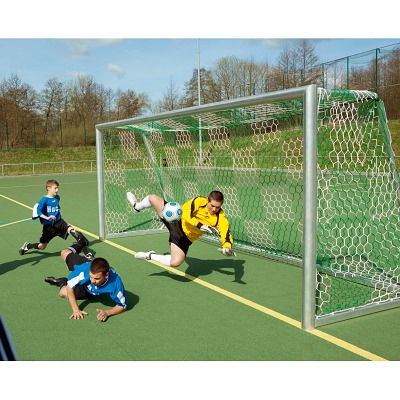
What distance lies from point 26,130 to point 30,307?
3012cm

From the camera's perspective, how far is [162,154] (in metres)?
10.2

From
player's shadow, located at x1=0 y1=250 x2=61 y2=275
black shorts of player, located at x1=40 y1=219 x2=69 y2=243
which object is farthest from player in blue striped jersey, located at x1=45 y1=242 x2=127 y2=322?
black shorts of player, located at x1=40 y1=219 x2=69 y2=243

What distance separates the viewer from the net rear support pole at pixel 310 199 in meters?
4.23

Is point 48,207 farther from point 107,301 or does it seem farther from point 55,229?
point 107,301

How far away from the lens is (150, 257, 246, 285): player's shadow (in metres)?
6.16

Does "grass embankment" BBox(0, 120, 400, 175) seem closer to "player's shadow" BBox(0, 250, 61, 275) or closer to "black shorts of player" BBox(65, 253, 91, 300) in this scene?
"player's shadow" BBox(0, 250, 61, 275)

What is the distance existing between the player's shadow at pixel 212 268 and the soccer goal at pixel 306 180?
734mm

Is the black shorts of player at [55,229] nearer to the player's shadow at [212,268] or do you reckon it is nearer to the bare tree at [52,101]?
the player's shadow at [212,268]

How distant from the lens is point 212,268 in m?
6.61

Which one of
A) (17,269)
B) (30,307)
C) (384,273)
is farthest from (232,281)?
(17,269)

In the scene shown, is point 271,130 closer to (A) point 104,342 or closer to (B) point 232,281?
(B) point 232,281

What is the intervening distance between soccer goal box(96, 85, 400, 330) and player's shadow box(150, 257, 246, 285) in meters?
0.73

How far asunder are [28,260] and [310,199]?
4822 mm

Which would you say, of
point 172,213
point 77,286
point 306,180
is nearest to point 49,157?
point 172,213
